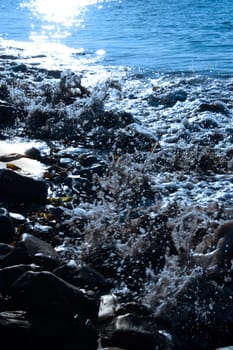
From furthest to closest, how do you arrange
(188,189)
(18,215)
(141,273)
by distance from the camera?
1. (188,189)
2. (18,215)
3. (141,273)

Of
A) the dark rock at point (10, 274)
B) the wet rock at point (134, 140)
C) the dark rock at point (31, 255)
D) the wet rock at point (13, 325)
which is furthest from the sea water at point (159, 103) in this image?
the wet rock at point (13, 325)

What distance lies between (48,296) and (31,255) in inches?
23.9

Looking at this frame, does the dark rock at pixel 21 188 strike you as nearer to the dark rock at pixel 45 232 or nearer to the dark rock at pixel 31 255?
the dark rock at pixel 45 232

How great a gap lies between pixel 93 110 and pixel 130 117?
0.59 m

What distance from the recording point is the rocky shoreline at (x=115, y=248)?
3.40m

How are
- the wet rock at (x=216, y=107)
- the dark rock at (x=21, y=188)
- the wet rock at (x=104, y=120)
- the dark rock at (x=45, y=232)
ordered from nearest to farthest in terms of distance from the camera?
1. the dark rock at (x=45, y=232)
2. the dark rock at (x=21, y=188)
3. the wet rock at (x=104, y=120)
4. the wet rock at (x=216, y=107)

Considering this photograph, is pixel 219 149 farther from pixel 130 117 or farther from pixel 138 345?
pixel 138 345

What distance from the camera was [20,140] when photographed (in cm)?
718

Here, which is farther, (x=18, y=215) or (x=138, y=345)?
(x=18, y=215)

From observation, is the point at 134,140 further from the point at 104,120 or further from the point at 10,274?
the point at 10,274

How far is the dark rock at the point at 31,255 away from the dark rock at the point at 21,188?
113cm

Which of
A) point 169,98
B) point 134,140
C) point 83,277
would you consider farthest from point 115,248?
point 169,98

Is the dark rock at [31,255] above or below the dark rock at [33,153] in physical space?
above

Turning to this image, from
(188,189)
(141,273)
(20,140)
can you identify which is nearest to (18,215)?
(141,273)
